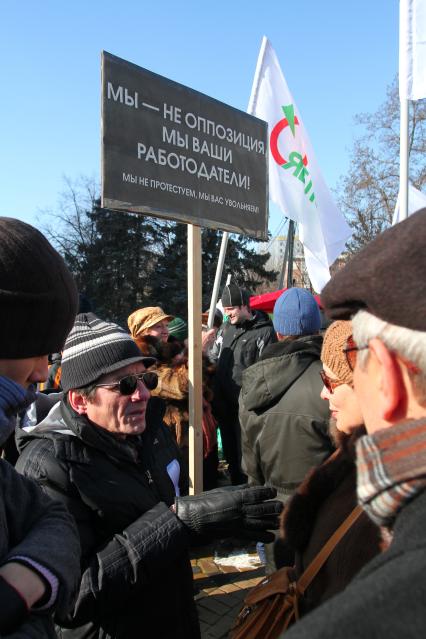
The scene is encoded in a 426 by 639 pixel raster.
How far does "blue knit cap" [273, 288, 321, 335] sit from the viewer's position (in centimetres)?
328

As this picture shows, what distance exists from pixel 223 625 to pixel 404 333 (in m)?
3.23

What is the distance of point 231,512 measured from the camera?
6.16 feet

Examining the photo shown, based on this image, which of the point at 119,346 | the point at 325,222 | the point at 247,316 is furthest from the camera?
the point at 325,222

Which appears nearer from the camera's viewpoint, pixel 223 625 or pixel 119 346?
pixel 119 346

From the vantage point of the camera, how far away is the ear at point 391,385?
0.81 metres

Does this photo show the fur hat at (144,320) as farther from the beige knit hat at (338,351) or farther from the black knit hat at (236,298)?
the beige knit hat at (338,351)

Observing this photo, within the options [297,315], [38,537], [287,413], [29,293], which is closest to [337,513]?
[38,537]

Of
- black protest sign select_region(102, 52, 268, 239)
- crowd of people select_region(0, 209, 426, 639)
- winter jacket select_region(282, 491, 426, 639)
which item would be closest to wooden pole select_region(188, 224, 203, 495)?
black protest sign select_region(102, 52, 268, 239)

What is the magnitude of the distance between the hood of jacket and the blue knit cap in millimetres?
275

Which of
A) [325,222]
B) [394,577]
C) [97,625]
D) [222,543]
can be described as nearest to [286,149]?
[325,222]

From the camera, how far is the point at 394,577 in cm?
65

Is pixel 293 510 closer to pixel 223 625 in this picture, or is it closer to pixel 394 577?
pixel 394 577

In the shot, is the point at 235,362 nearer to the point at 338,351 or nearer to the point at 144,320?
the point at 144,320

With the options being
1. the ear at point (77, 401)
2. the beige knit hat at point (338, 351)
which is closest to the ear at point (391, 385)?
the beige knit hat at point (338, 351)
